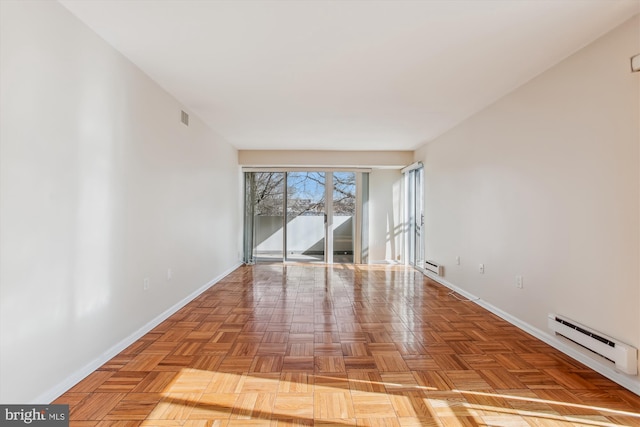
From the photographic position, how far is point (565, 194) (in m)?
2.47

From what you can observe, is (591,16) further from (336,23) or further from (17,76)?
(17,76)

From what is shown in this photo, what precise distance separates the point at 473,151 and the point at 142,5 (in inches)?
139

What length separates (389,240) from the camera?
6.92 m

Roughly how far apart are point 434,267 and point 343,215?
233 centimetres

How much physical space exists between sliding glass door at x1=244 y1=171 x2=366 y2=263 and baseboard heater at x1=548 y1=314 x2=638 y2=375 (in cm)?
447

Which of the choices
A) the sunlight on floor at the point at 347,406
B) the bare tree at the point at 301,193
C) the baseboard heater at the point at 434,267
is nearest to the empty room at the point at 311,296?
the sunlight on floor at the point at 347,406

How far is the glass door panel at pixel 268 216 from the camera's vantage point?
674 centimetres

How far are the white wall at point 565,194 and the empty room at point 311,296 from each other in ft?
0.05

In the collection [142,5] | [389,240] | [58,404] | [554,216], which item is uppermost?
[142,5]

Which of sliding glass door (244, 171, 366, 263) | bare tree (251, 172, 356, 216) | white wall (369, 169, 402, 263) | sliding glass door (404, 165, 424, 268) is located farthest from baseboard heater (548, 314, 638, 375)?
bare tree (251, 172, 356, 216)

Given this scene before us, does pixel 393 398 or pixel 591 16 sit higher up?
pixel 591 16

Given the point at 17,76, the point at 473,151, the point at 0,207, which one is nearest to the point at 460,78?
the point at 473,151

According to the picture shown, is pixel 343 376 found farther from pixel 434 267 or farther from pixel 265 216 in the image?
pixel 265 216

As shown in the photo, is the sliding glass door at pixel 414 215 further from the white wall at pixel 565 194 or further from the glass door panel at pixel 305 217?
the white wall at pixel 565 194
